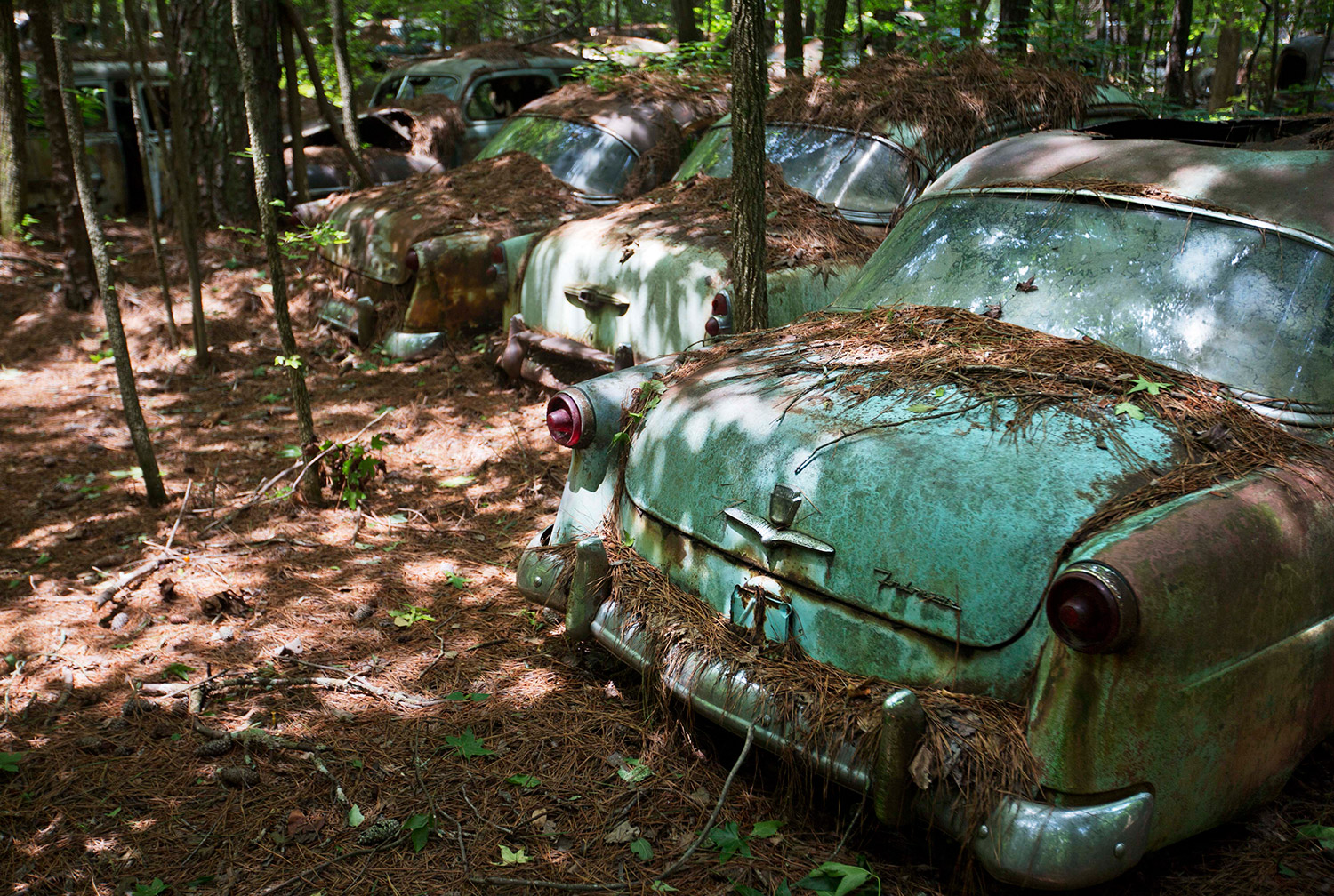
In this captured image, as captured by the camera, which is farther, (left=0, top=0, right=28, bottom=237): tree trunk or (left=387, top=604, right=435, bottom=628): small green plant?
(left=0, top=0, right=28, bottom=237): tree trunk

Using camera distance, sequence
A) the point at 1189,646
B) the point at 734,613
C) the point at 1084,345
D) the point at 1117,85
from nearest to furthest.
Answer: the point at 1189,646 → the point at 734,613 → the point at 1084,345 → the point at 1117,85

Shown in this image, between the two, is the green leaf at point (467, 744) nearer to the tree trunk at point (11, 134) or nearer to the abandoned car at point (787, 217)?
the abandoned car at point (787, 217)

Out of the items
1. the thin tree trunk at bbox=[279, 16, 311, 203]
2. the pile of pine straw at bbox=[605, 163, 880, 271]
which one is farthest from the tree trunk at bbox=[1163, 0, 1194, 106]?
the thin tree trunk at bbox=[279, 16, 311, 203]

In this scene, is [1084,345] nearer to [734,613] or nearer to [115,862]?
[734,613]

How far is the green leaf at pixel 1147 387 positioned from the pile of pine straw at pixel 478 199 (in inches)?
206

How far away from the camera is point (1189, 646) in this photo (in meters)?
2.33

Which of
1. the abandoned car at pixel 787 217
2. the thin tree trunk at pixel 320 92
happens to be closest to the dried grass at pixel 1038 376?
the abandoned car at pixel 787 217

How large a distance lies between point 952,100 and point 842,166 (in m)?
0.84

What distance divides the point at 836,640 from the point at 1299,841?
1.43 m

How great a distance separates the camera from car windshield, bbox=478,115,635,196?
816 cm

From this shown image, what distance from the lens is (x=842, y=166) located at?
21.0 ft

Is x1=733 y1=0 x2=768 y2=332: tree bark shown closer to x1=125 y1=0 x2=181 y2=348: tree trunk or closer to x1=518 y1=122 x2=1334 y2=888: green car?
x1=518 y1=122 x2=1334 y2=888: green car

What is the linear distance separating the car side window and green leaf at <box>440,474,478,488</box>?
20.7ft

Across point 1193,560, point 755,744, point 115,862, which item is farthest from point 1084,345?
point 115,862
